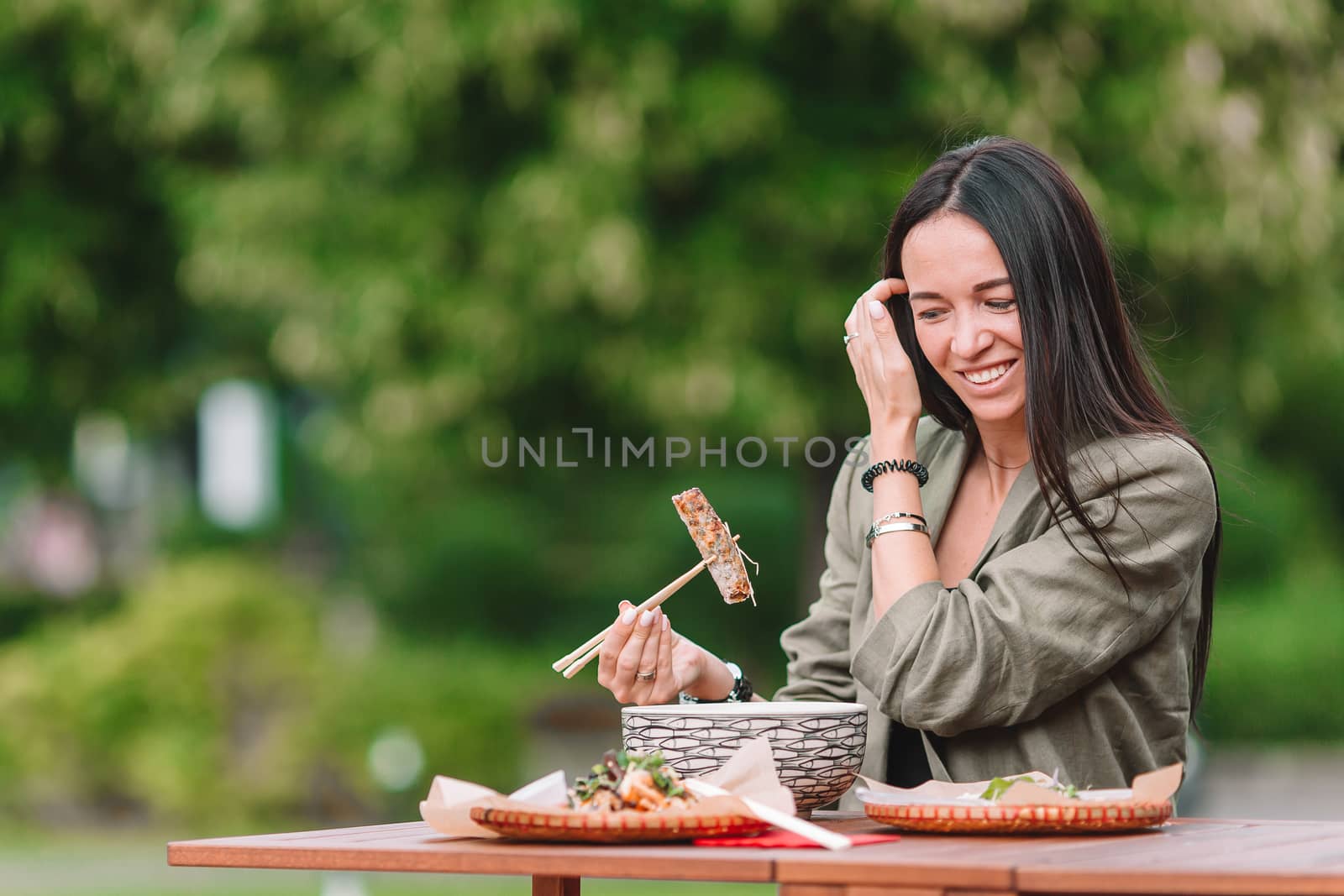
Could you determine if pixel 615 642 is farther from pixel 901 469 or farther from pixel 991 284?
pixel 991 284

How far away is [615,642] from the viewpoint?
2.27 m

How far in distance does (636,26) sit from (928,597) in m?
4.26

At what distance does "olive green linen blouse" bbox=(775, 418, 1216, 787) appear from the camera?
6.92 feet

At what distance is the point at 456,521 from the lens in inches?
499

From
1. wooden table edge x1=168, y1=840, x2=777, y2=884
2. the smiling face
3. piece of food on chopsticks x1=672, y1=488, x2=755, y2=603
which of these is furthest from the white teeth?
wooden table edge x1=168, y1=840, x2=777, y2=884

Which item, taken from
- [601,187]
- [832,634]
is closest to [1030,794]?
[832,634]

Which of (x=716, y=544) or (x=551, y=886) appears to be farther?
(x=716, y=544)

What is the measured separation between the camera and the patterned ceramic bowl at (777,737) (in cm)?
201

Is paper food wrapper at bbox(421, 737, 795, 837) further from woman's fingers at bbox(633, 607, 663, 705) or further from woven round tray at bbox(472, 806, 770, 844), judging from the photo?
woman's fingers at bbox(633, 607, 663, 705)

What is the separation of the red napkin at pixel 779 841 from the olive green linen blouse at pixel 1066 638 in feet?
1.03

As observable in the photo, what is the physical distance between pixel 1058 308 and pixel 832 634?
702 millimetres

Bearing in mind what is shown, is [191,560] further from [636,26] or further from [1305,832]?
[1305,832]

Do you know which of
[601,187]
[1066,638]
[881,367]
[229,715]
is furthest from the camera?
[229,715]

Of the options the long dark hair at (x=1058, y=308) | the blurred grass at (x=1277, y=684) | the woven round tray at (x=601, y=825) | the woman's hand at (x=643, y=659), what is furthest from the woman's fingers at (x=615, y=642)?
the blurred grass at (x=1277, y=684)
